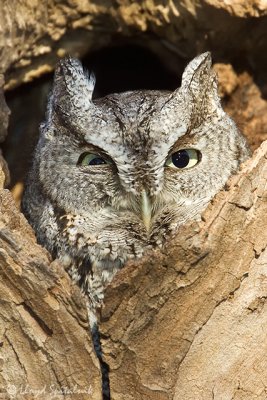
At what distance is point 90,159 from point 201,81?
0.52 metres

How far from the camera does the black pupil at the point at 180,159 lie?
2.74m

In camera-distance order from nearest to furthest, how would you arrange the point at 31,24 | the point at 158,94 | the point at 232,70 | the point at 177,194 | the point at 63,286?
the point at 63,286 → the point at 177,194 → the point at 158,94 → the point at 31,24 → the point at 232,70

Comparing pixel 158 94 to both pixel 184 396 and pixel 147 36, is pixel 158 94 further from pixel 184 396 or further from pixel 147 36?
pixel 184 396

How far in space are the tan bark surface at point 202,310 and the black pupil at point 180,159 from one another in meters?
0.36

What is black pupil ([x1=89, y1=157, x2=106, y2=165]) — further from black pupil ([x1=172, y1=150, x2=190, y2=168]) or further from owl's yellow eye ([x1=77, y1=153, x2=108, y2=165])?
black pupil ([x1=172, y1=150, x2=190, y2=168])

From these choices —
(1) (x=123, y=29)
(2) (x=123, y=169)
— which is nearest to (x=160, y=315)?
(2) (x=123, y=169)

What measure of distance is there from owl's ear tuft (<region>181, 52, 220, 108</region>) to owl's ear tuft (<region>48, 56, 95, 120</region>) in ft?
1.17

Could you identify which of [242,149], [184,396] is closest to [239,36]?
[242,149]

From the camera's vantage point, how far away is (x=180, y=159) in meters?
2.75

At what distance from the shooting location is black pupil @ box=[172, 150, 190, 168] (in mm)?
2740

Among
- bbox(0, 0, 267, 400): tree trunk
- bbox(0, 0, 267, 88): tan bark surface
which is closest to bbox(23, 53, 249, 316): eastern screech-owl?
bbox(0, 0, 267, 400): tree trunk

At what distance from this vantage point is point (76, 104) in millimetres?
2828

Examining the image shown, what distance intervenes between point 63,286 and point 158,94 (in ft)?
3.23

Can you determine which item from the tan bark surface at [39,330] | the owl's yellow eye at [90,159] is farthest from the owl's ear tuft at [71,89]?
the tan bark surface at [39,330]
